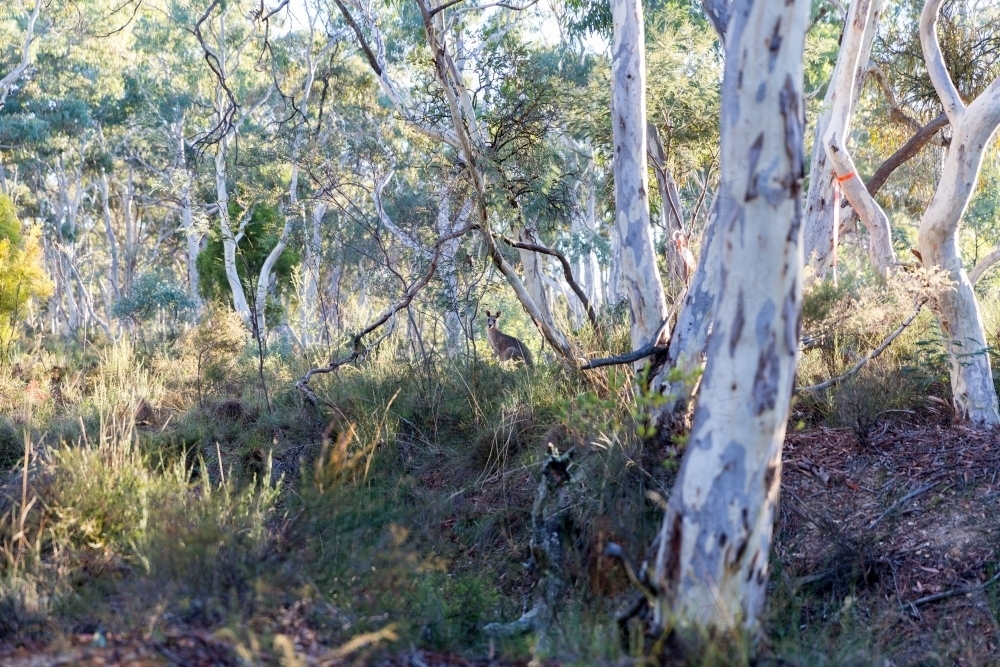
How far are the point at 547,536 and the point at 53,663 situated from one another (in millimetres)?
3098

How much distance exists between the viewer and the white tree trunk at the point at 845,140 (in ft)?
25.9

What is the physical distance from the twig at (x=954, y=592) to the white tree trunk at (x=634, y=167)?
2.58m

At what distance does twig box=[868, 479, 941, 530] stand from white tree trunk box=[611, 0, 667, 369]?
2.03 m

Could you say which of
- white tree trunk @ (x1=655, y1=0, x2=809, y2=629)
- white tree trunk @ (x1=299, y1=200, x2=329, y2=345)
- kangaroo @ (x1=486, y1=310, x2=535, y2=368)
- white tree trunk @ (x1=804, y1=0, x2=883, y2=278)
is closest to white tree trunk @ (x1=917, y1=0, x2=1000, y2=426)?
white tree trunk @ (x1=804, y1=0, x2=883, y2=278)

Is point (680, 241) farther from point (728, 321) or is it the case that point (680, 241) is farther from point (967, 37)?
point (967, 37)

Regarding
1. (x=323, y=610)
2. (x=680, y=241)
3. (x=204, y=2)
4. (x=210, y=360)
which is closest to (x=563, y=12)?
(x=204, y=2)

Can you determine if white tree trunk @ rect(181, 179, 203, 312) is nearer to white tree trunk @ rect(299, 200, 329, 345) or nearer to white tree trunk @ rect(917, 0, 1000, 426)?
white tree trunk @ rect(299, 200, 329, 345)

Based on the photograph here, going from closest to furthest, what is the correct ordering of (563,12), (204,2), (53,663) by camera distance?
(53,663) < (563,12) < (204,2)

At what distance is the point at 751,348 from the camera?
12.2 feet

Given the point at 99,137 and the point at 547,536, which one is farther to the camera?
the point at 99,137

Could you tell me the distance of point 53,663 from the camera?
325 centimetres

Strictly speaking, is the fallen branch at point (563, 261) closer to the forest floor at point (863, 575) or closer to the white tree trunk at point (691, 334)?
the white tree trunk at point (691, 334)

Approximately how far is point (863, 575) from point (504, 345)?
6.05 metres

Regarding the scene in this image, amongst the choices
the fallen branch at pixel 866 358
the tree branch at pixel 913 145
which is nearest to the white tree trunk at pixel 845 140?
the fallen branch at pixel 866 358
